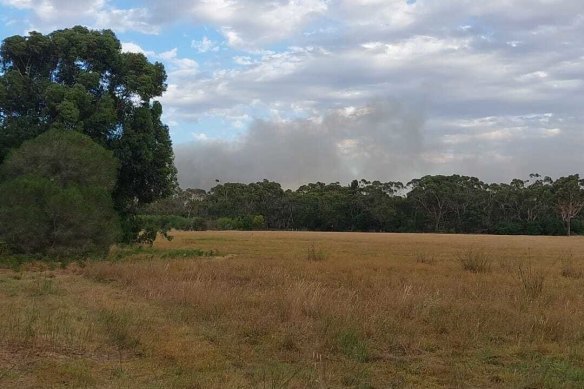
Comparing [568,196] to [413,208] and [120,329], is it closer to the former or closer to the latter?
[413,208]

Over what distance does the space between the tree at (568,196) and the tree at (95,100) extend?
88.1 m

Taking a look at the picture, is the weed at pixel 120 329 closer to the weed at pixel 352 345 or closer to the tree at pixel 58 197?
the weed at pixel 352 345

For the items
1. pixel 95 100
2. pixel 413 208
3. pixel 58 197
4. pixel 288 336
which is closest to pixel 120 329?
pixel 288 336

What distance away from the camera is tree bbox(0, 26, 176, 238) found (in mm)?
29219

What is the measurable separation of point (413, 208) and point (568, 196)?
100.0ft

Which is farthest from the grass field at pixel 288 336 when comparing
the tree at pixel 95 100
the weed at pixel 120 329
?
the tree at pixel 95 100

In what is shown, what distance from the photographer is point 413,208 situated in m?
122

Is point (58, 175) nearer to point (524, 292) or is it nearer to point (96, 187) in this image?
point (96, 187)

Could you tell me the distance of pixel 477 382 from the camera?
294 inches

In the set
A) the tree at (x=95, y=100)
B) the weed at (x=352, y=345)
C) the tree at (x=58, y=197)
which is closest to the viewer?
the weed at (x=352, y=345)

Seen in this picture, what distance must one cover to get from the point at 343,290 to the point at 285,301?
346cm

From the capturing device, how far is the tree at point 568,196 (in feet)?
334

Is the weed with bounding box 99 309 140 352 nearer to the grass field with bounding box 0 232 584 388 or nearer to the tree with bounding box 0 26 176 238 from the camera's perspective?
the grass field with bounding box 0 232 584 388

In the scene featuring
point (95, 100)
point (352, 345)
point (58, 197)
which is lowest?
point (352, 345)
